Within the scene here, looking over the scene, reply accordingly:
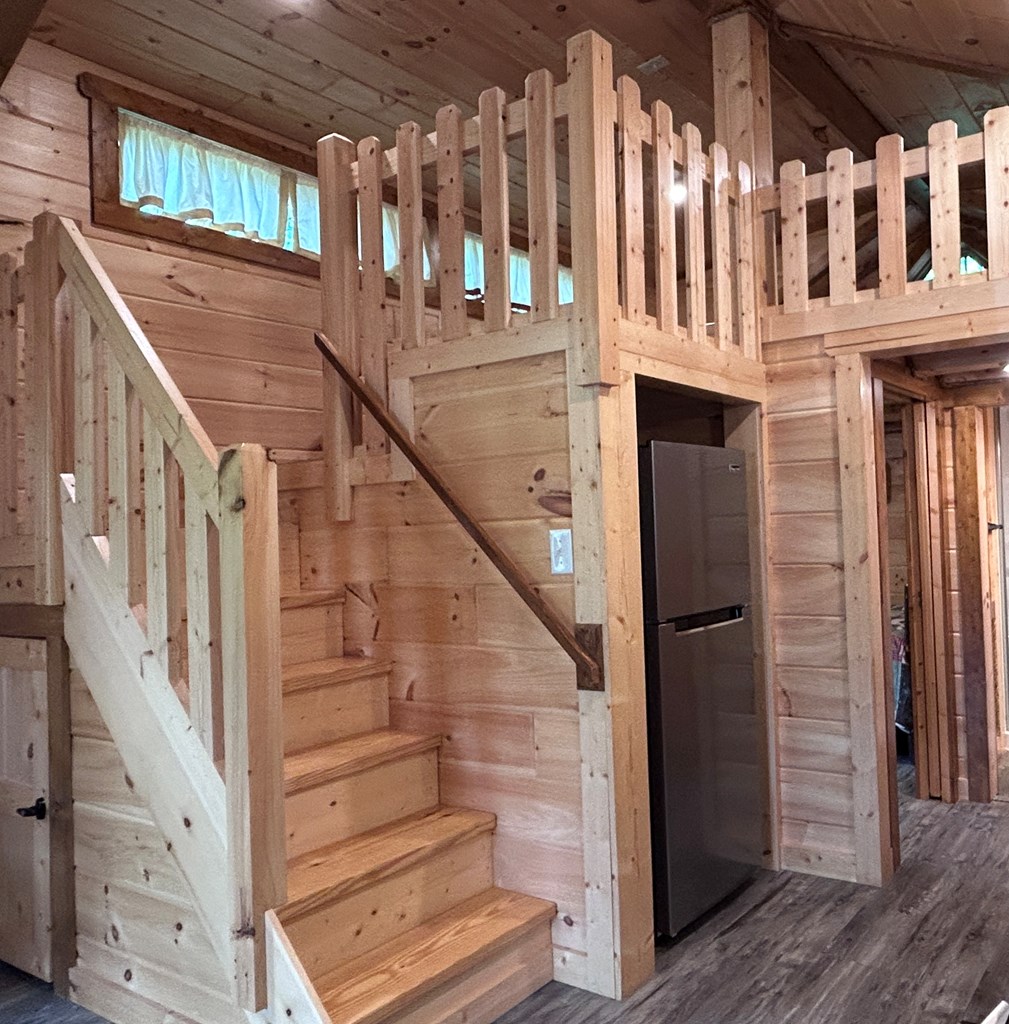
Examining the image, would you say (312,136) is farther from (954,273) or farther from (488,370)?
(954,273)

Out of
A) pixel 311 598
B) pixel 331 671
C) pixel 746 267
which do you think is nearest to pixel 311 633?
pixel 311 598

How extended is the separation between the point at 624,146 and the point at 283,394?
6.16 feet

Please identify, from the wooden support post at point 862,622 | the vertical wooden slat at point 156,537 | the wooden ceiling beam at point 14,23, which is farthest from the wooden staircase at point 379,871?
the wooden ceiling beam at point 14,23

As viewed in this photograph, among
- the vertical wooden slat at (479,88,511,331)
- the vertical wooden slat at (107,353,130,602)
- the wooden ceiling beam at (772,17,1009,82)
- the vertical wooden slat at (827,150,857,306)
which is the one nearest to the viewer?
the vertical wooden slat at (107,353,130,602)

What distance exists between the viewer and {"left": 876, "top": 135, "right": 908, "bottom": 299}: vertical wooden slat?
10.7 ft

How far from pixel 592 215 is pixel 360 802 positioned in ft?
5.70

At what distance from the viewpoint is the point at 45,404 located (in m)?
2.72

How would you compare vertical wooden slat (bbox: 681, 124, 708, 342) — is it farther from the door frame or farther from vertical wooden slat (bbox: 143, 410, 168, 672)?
the door frame

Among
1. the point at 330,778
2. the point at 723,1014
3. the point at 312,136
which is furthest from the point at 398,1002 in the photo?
the point at 312,136

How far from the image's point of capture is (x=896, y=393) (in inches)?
162

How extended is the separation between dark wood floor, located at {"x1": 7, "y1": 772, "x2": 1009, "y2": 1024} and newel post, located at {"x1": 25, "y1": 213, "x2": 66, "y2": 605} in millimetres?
1227

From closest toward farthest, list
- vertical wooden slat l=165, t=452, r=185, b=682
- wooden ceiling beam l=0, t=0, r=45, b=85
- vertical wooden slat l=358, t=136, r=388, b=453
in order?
1. wooden ceiling beam l=0, t=0, r=45, b=85
2. vertical wooden slat l=165, t=452, r=185, b=682
3. vertical wooden slat l=358, t=136, r=388, b=453

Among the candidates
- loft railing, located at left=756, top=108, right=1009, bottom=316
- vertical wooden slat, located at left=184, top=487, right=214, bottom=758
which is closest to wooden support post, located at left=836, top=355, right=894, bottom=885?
loft railing, located at left=756, top=108, right=1009, bottom=316

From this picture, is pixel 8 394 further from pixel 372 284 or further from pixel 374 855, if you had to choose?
pixel 374 855
